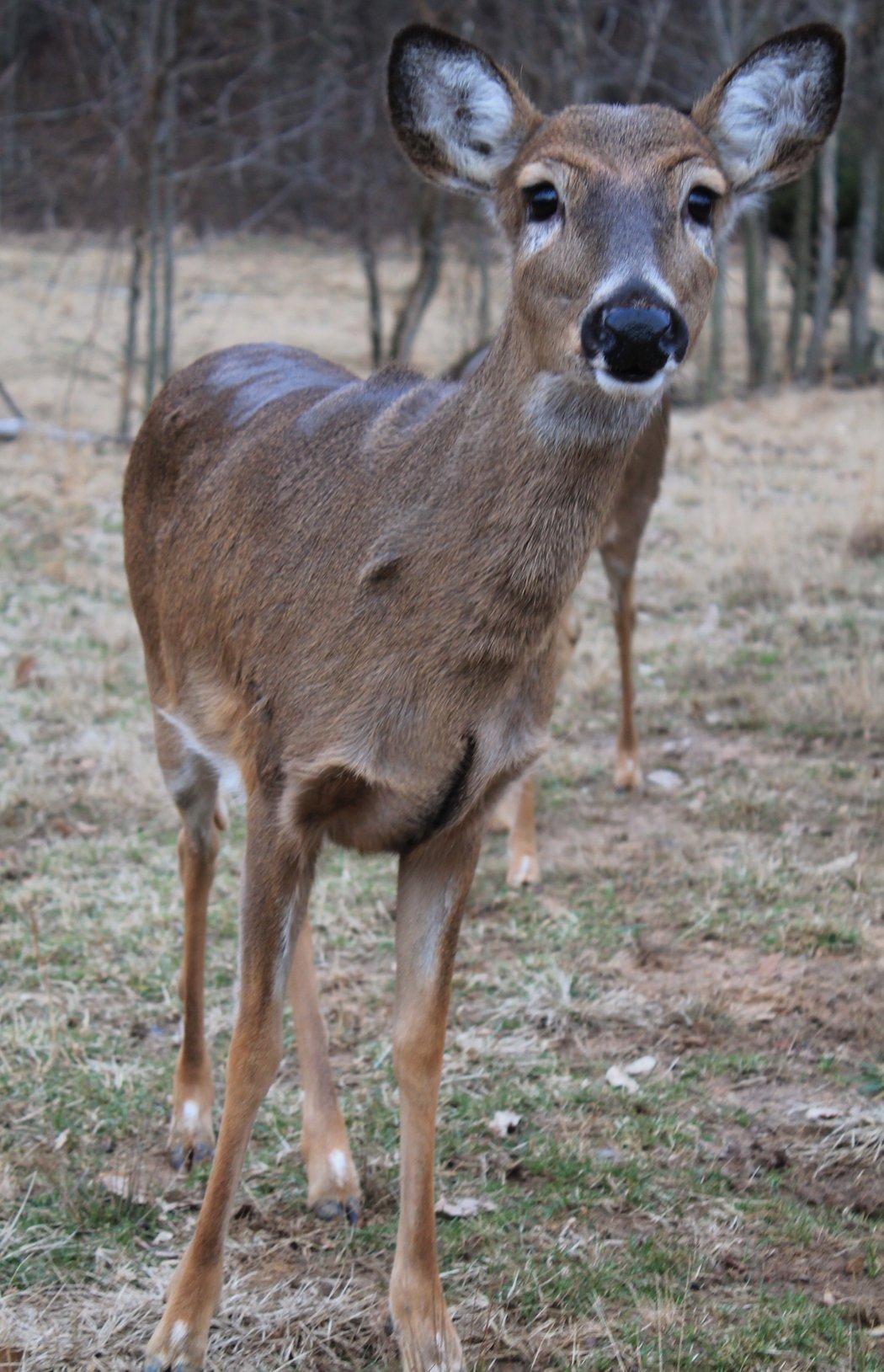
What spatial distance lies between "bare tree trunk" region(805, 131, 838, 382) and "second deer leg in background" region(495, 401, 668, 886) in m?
12.4

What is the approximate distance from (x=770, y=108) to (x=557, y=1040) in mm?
2601

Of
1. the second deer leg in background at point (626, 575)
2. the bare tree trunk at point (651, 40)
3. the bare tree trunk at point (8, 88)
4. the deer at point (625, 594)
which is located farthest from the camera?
the bare tree trunk at point (8, 88)

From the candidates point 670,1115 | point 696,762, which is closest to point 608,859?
point 696,762

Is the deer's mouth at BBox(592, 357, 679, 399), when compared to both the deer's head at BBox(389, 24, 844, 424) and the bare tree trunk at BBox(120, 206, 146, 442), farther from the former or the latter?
the bare tree trunk at BBox(120, 206, 146, 442)

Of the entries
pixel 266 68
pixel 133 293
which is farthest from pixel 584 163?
pixel 266 68

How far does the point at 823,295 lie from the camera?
65.6ft

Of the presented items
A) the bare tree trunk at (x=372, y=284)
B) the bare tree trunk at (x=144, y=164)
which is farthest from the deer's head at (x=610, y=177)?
the bare tree trunk at (x=372, y=284)

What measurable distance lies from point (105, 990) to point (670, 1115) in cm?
180

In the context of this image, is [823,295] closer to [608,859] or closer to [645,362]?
[608,859]

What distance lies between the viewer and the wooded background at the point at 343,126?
1336cm

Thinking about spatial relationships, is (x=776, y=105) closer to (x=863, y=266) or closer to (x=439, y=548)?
(x=439, y=548)

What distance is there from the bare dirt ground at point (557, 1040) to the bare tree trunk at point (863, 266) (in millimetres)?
13802

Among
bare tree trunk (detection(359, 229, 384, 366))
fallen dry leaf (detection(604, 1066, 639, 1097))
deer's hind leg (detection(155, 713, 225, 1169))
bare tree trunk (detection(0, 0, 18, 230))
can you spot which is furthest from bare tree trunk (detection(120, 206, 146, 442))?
fallen dry leaf (detection(604, 1066, 639, 1097))

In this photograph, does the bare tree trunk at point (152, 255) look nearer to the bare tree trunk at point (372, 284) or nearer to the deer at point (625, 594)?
the bare tree trunk at point (372, 284)
